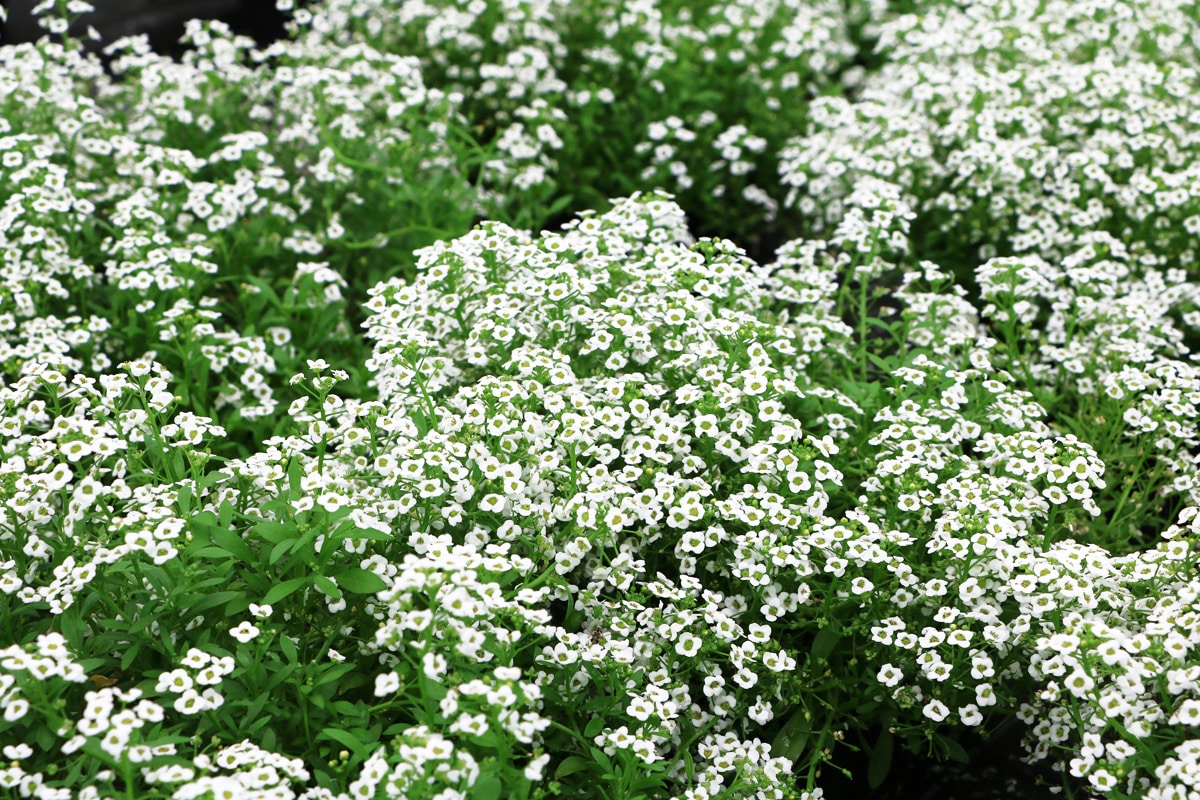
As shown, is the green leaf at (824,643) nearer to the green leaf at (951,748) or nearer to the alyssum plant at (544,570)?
the alyssum plant at (544,570)

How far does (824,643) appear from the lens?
3.35 metres

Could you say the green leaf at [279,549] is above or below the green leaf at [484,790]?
above

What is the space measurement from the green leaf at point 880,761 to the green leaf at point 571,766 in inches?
39.8

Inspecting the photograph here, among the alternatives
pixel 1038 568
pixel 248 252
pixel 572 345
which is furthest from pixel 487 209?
pixel 1038 568

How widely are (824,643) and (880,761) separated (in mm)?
447

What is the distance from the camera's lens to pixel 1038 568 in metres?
3.06

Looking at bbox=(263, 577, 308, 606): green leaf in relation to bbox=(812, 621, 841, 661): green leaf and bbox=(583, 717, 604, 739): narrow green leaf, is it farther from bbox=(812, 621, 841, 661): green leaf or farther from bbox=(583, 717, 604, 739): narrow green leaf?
bbox=(812, 621, 841, 661): green leaf

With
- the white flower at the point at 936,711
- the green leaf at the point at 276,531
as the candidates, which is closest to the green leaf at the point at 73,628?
the green leaf at the point at 276,531

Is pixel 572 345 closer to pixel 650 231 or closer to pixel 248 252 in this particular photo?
pixel 650 231

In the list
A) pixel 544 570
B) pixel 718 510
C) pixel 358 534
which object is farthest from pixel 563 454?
pixel 358 534

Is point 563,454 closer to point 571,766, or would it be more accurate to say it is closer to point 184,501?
point 571,766

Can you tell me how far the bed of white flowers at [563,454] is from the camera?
9.32 ft

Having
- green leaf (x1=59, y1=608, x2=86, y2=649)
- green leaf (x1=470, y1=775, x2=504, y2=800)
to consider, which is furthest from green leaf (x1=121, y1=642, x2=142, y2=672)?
green leaf (x1=470, y1=775, x2=504, y2=800)

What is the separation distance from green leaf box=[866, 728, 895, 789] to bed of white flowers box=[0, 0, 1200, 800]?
0.01 meters
